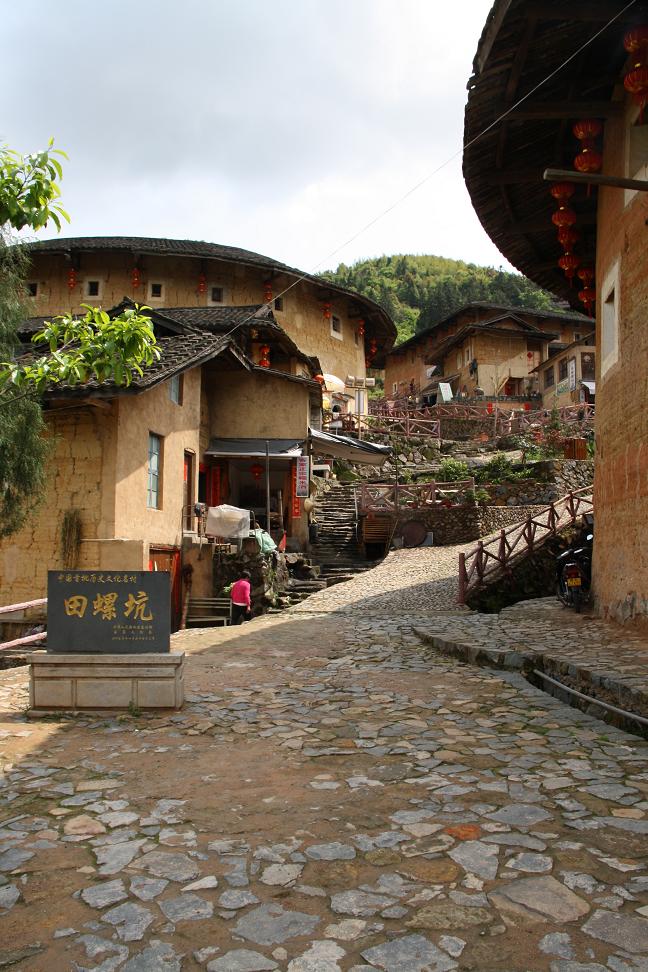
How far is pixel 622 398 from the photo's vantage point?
35.5 ft

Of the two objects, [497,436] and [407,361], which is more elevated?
[407,361]

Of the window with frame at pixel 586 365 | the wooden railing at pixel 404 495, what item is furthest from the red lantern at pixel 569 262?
the window with frame at pixel 586 365

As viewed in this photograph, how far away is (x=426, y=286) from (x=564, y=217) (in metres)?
81.6

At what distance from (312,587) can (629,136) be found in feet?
45.2

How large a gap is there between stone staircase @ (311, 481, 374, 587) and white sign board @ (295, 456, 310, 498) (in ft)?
8.18

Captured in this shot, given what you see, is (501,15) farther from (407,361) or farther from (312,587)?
(407,361)

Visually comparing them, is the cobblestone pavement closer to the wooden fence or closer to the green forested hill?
the wooden fence

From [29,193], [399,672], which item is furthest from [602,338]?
[29,193]

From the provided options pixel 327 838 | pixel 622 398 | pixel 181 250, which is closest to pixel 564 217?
pixel 622 398

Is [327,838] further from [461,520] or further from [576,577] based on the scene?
[461,520]

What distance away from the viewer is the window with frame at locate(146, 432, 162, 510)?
1638 centimetres

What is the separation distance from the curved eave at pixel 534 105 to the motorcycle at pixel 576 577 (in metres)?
5.70

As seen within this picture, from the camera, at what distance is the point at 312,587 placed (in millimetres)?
20359

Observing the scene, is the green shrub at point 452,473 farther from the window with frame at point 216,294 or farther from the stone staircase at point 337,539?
the window with frame at point 216,294
